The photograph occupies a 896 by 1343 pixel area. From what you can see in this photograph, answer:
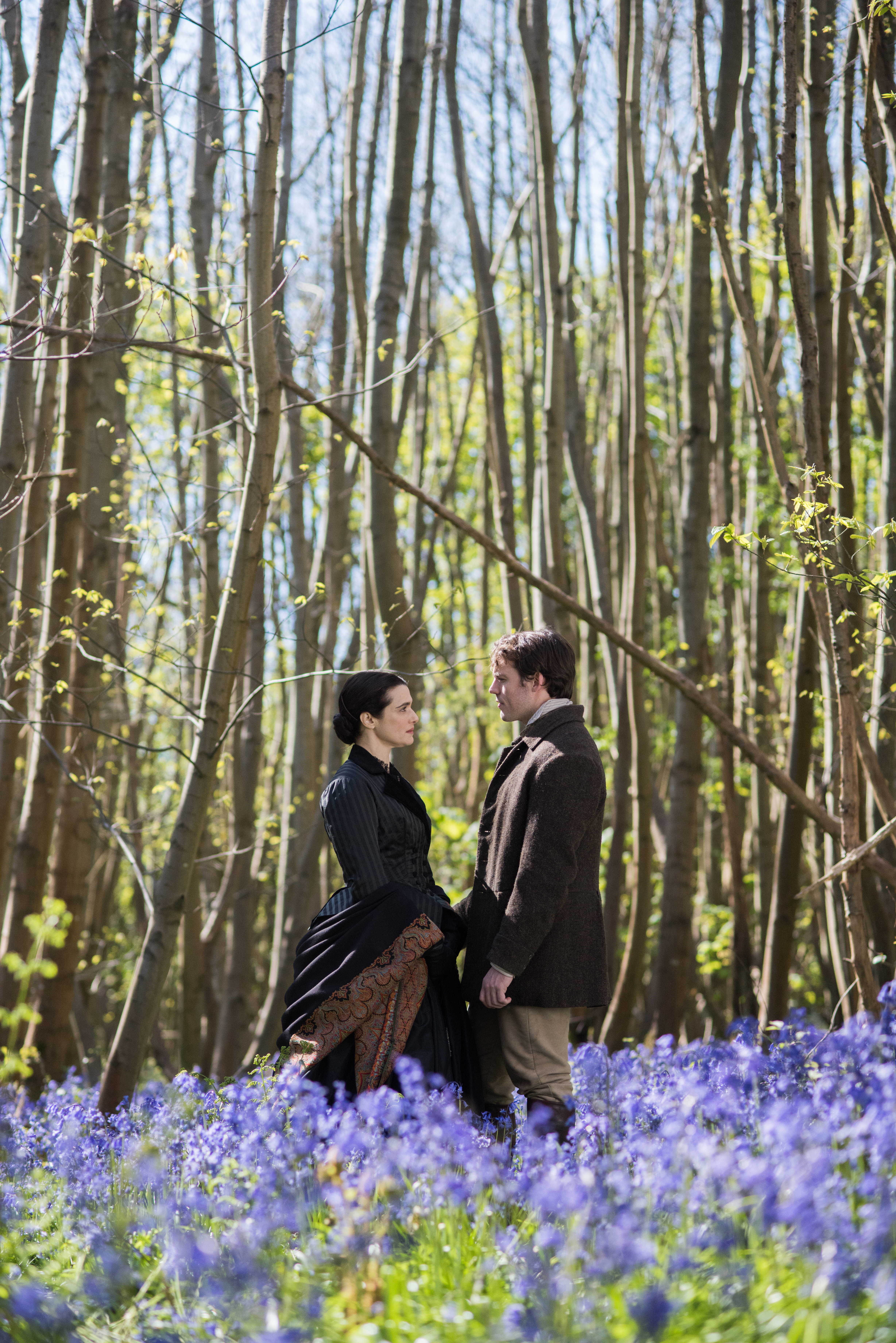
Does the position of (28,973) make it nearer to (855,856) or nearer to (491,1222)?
(491,1222)

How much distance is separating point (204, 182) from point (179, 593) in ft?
15.3

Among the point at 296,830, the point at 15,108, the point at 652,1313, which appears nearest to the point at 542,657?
the point at 652,1313

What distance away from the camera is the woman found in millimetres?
2562

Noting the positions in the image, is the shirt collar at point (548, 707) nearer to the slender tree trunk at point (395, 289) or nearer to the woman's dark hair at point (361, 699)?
the woman's dark hair at point (361, 699)

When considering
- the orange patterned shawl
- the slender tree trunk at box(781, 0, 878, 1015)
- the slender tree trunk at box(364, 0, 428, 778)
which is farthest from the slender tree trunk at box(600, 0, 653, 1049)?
the orange patterned shawl

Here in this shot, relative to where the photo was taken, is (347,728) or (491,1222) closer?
(491,1222)

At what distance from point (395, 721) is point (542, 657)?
42 centimetres

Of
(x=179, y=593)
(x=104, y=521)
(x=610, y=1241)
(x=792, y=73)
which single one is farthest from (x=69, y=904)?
(x=179, y=593)

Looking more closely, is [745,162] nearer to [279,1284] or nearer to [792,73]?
[792,73]

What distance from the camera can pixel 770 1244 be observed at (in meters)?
1.64

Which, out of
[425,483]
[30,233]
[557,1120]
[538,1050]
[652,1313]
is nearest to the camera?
[652,1313]

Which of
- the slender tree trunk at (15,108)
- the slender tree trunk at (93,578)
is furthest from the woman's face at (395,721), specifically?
the slender tree trunk at (15,108)

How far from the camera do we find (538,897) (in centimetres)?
256

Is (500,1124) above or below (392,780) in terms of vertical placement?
below
